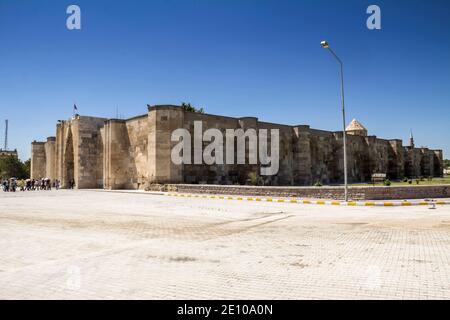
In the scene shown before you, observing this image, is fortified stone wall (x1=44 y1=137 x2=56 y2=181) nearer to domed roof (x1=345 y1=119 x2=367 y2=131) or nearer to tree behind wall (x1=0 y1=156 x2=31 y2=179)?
tree behind wall (x1=0 y1=156 x2=31 y2=179)

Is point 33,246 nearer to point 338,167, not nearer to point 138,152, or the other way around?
point 138,152

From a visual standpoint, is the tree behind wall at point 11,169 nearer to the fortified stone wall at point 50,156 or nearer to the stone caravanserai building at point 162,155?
the stone caravanserai building at point 162,155

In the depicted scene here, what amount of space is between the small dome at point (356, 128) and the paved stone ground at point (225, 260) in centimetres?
4504

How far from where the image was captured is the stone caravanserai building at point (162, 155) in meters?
26.1

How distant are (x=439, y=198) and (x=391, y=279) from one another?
623 inches

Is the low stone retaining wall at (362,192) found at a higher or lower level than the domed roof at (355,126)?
lower

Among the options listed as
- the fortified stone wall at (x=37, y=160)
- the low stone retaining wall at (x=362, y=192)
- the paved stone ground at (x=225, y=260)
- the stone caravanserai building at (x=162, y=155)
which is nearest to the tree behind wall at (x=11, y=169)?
the fortified stone wall at (x=37, y=160)

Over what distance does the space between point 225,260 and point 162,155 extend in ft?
68.3

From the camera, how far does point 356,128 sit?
52.0m

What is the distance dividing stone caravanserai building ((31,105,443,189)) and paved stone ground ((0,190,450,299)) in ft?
55.4

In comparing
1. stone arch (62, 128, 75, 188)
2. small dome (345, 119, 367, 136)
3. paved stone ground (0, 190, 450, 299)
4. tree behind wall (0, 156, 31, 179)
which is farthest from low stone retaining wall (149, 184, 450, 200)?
tree behind wall (0, 156, 31, 179)

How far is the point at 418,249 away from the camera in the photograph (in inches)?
245

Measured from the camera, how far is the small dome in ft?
169

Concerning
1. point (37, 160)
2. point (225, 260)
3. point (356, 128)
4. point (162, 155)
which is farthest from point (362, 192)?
point (37, 160)
